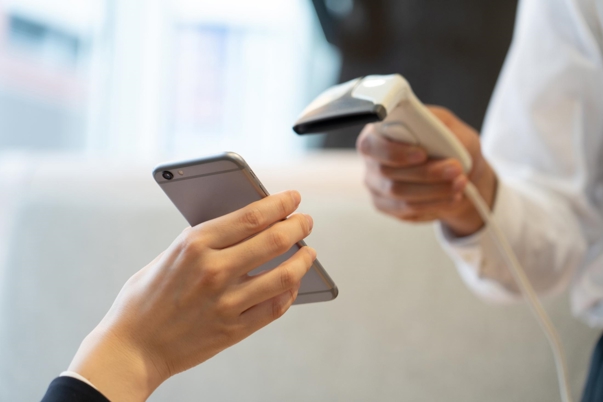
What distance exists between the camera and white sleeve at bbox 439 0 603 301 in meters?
0.57

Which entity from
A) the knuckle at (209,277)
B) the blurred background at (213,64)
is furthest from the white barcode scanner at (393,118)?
the blurred background at (213,64)

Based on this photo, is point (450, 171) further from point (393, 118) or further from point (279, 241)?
point (279, 241)

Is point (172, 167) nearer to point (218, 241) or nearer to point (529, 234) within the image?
point (218, 241)

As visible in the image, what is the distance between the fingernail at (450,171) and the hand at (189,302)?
0.25 m

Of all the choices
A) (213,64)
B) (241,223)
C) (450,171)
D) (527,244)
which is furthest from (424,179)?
(213,64)

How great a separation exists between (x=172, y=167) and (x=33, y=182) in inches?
23.8

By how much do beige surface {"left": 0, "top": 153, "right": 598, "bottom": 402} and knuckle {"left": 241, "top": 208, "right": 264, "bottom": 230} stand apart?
15.7 inches

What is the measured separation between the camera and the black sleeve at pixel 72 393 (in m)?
0.25

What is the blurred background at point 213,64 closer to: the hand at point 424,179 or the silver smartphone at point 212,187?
the hand at point 424,179

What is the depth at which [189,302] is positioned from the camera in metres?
0.27

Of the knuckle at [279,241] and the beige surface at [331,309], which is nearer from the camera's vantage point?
the knuckle at [279,241]

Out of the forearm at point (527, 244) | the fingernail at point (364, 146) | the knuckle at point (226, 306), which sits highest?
the fingernail at point (364, 146)

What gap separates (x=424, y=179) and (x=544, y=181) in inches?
8.0

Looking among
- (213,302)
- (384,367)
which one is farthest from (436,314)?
(213,302)
